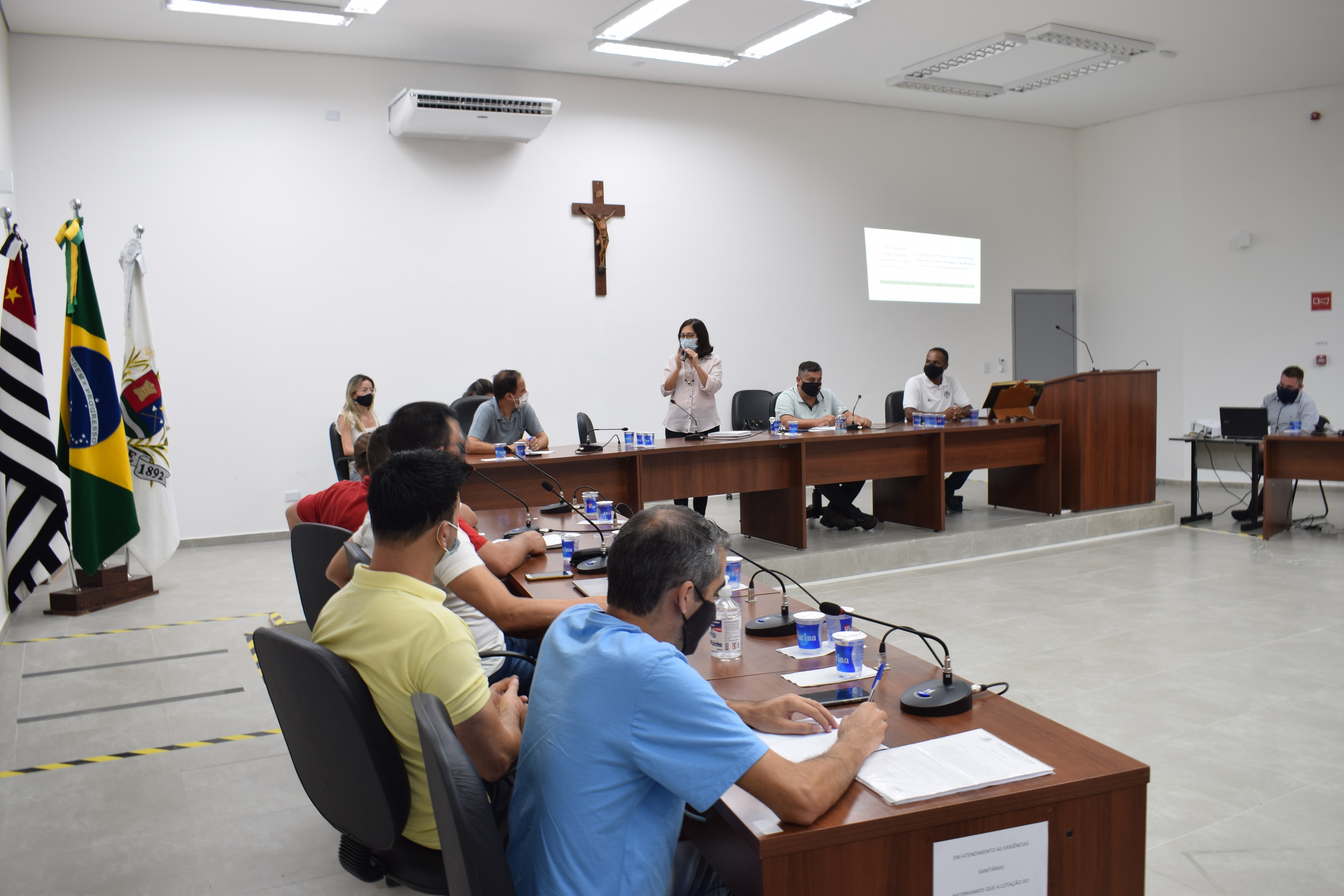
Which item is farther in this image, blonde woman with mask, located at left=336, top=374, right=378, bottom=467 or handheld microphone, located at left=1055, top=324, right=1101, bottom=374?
handheld microphone, located at left=1055, top=324, right=1101, bottom=374

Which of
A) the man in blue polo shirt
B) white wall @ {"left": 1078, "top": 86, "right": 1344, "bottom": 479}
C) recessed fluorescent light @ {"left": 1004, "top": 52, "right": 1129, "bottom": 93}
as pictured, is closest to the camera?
the man in blue polo shirt

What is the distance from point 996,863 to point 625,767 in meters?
0.55

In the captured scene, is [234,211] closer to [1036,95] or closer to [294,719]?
[294,719]

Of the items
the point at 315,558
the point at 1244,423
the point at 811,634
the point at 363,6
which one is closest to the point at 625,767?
the point at 811,634

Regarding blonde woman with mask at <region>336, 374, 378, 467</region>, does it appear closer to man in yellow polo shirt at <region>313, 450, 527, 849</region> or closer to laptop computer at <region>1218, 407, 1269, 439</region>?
man in yellow polo shirt at <region>313, 450, 527, 849</region>

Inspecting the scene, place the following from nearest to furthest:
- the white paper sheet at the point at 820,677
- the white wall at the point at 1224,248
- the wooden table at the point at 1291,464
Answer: the white paper sheet at the point at 820,677 → the wooden table at the point at 1291,464 → the white wall at the point at 1224,248

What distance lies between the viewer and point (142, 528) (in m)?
5.00

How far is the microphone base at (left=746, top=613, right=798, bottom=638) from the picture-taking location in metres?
2.07

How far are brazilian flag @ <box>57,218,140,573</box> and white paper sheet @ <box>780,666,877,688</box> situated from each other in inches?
168

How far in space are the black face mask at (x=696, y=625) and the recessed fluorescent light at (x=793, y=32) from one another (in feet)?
17.9

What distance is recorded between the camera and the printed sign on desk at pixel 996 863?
4.26ft

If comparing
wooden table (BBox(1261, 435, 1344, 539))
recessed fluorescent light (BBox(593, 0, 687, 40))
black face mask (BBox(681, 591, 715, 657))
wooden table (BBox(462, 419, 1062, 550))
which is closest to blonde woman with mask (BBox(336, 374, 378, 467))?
wooden table (BBox(462, 419, 1062, 550))

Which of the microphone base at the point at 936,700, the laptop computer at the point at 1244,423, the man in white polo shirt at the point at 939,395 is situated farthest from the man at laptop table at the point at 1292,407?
the microphone base at the point at 936,700

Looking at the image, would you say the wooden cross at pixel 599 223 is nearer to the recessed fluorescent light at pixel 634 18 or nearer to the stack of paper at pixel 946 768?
the recessed fluorescent light at pixel 634 18
